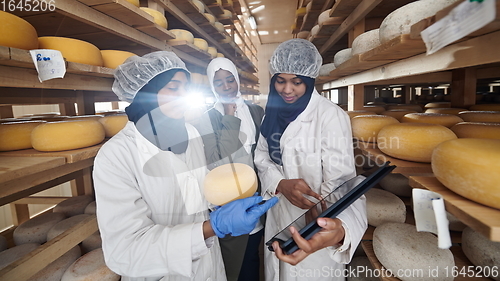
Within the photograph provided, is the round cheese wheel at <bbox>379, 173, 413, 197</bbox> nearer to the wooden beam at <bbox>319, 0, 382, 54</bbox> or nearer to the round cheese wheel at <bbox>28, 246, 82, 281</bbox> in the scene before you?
the wooden beam at <bbox>319, 0, 382, 54</bbox>

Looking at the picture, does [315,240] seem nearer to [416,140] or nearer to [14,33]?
[416,140]

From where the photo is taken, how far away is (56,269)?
1.20 meters

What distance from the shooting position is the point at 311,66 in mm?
1231

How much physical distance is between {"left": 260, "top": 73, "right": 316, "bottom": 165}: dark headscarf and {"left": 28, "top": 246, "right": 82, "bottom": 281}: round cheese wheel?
4.11 ft

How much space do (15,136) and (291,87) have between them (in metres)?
1.38

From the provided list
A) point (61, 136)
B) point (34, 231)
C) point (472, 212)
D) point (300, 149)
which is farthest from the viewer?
point (34, 231)

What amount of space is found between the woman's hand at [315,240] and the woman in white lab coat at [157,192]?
0.12 meters

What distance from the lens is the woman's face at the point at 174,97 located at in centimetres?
92

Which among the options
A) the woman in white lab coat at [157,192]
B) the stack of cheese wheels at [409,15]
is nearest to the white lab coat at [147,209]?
the woman in white lab coat at [157,192]

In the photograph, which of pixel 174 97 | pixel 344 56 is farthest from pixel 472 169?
pixel 344 56

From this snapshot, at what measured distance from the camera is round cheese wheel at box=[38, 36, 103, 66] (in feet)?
3.69

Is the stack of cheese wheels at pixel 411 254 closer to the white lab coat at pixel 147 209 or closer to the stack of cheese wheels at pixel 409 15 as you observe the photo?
the white lab coat at pixel 147 209

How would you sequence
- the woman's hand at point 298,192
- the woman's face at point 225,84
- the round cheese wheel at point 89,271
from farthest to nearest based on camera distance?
the woman's face at point 225,84, the round cheese wheel at point 89,271, the woman's hand at point 298,192

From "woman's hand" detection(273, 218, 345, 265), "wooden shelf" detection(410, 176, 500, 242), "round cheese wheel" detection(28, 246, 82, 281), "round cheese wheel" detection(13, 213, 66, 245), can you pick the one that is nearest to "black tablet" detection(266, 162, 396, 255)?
"woman's hand" detection(273, 218, 345, 265)
